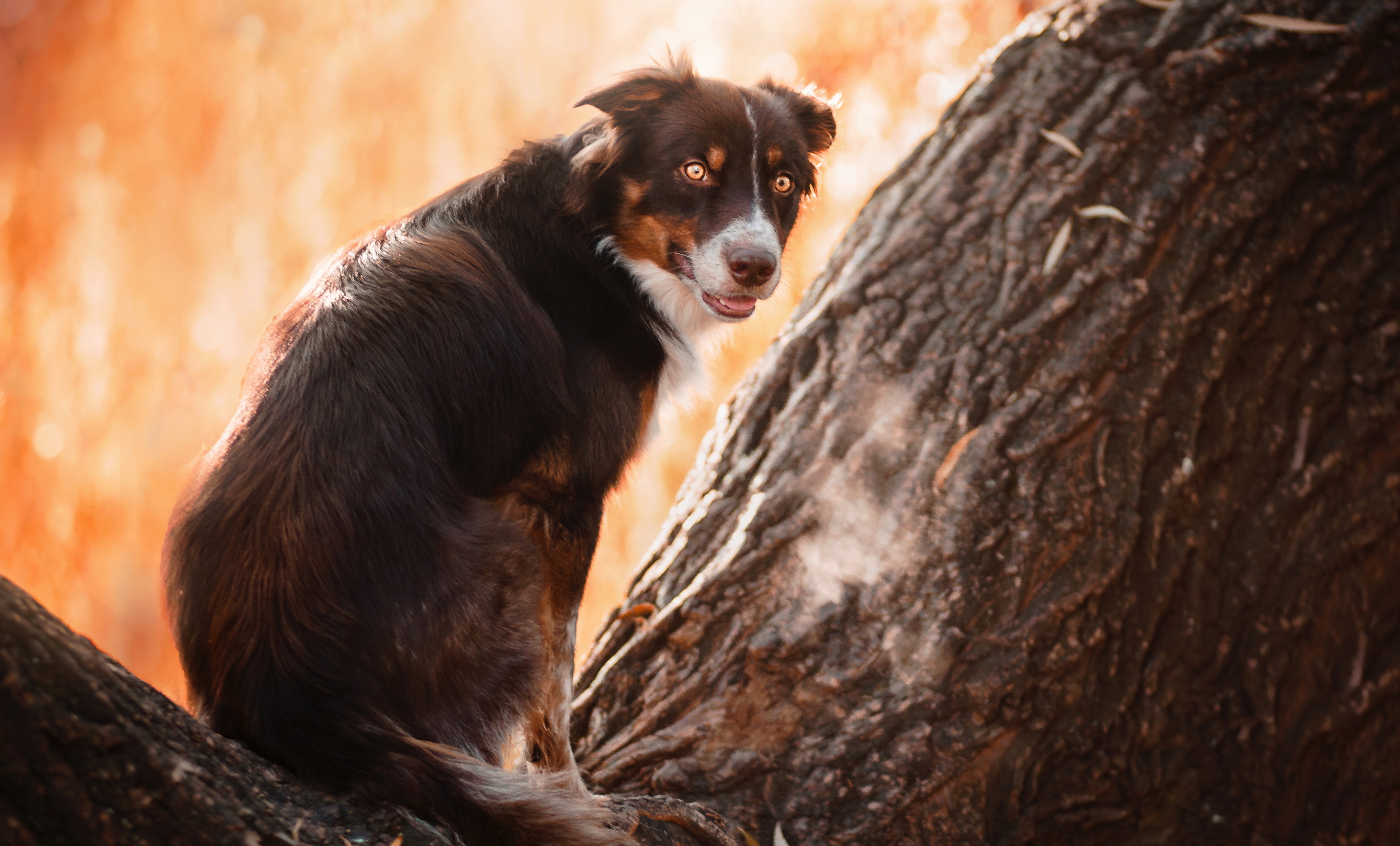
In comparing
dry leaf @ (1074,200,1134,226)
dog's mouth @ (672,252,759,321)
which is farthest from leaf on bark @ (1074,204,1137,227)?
dog's mouth @ (672,252,759,321)

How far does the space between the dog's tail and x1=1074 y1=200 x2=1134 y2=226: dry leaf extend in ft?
5.97

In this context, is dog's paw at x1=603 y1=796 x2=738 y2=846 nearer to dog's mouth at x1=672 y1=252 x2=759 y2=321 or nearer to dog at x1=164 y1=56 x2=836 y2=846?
dog at x1=164 y1=56 x2=836 y2=846

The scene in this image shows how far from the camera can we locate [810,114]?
10.7 ft

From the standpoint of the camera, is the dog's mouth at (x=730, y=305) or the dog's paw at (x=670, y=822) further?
the dog's mouth at (x=730, y=305)

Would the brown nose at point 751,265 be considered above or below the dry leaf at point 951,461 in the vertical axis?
above

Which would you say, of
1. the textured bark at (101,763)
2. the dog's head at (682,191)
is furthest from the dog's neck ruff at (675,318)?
the textured bark at (101,763)

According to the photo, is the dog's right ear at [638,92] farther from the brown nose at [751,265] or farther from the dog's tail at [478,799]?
the dog's tail at [478,799]

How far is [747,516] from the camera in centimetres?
243

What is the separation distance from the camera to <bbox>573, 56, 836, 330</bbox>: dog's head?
9.05ft

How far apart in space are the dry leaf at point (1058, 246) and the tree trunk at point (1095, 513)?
13 mm

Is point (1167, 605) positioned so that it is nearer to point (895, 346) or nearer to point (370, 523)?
→ point (895, 346)

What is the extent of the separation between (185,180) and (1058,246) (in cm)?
500

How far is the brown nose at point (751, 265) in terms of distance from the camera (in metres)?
2.72

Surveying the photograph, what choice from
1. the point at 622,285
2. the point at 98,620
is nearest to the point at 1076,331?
the point at 622,285
